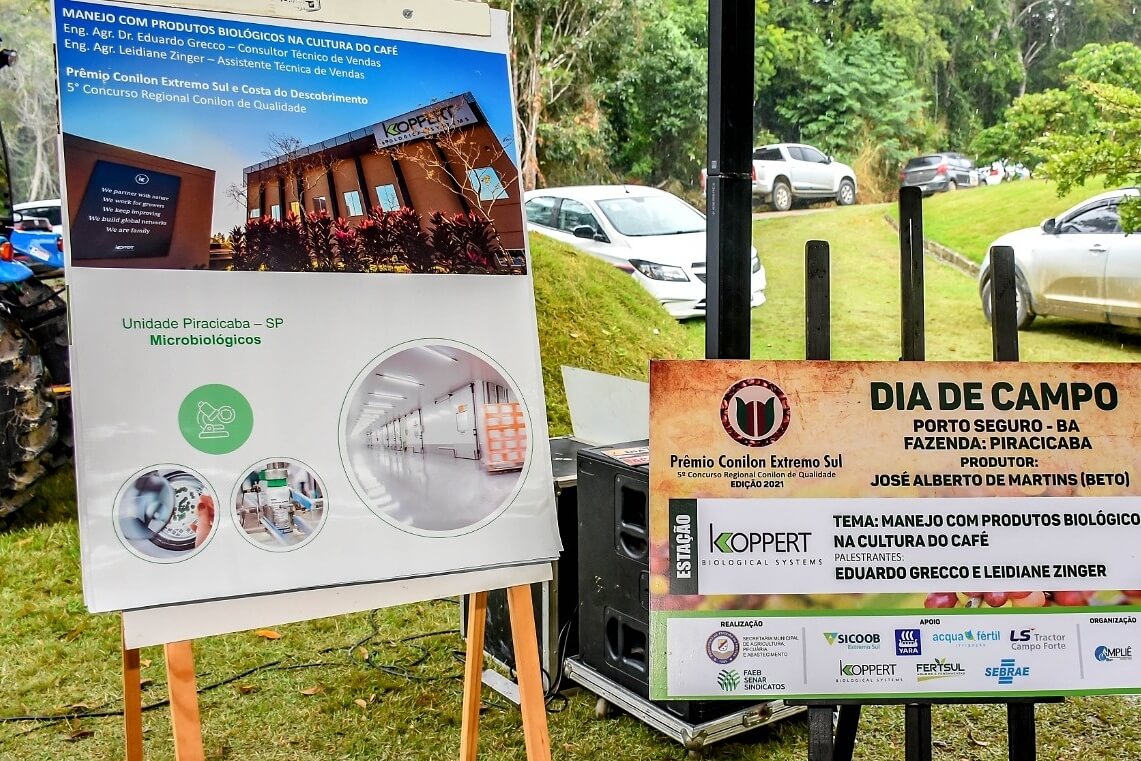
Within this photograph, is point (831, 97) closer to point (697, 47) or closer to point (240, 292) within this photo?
point (697, 47)

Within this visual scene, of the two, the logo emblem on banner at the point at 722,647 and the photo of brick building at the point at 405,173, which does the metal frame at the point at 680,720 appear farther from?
the photo of brick building at the point at 405,173

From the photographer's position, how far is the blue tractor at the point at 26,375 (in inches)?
151

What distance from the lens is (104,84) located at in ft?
5.31

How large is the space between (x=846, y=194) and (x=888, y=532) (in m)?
2.45

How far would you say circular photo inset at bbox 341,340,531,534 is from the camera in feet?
5.78

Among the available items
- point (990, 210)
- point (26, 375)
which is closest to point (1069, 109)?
point (990, 210)

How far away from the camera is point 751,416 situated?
1.58 metres

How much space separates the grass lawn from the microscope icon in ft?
4.29

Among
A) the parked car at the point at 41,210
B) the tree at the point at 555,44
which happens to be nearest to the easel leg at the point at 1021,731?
the tree at the point at 555,44

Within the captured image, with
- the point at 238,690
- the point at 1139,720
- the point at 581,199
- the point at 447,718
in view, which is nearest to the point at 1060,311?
the point at 1139,720

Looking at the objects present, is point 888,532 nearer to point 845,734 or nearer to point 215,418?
point 845,734

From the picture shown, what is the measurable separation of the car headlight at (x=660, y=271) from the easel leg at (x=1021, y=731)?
2739 millimetres

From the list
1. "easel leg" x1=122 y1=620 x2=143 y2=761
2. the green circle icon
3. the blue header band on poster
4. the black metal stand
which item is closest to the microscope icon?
the green circle icon

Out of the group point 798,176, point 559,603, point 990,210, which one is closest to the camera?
point 559,603
